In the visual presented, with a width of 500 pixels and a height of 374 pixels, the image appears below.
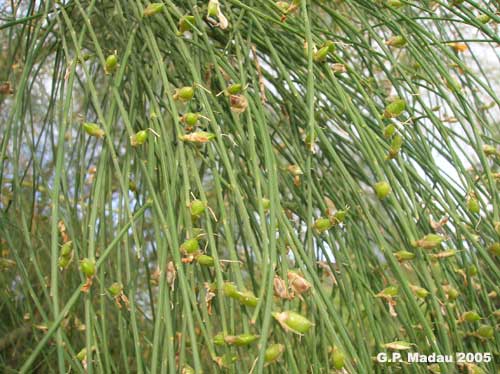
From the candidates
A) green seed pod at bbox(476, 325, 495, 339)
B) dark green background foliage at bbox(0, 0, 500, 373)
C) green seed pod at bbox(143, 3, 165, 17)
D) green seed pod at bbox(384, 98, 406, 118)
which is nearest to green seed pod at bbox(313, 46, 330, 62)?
dark green background foliage at bbox(0, 0, 500, 373)

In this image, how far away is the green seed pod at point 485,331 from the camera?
85cm

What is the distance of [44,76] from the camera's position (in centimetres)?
195

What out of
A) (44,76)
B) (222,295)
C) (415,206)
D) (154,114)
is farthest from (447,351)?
(44,76)

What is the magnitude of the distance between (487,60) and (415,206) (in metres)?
1.62

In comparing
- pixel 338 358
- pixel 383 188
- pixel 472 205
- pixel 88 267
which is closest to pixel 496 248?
pixel 472 205

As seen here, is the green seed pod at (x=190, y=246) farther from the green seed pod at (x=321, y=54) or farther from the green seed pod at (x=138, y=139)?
the green seed pod at (x=321, y=54)

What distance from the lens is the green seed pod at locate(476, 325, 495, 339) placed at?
2.80 feet

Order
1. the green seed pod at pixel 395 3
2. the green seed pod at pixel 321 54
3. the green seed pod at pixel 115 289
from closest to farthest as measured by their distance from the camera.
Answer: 1. the green seed pod at pixel 115 289
2. the green seed pod at pixel 321 54
3. the green seed pod at pixel 395 3

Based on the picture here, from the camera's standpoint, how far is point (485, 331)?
2.81 ft

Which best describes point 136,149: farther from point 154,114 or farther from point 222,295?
point 222,295

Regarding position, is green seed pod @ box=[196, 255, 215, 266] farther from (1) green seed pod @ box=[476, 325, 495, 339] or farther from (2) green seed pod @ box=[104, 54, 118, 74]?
(1) green seed pod @ box=[476, 325, 495, 339]

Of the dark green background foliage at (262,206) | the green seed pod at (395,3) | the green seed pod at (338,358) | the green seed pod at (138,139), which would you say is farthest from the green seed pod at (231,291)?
the green seed pod at (395,3)

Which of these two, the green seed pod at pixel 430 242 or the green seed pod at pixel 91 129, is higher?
the green seed pod at pixel 91 129

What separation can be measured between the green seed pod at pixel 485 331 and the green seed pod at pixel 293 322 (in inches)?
14.2
